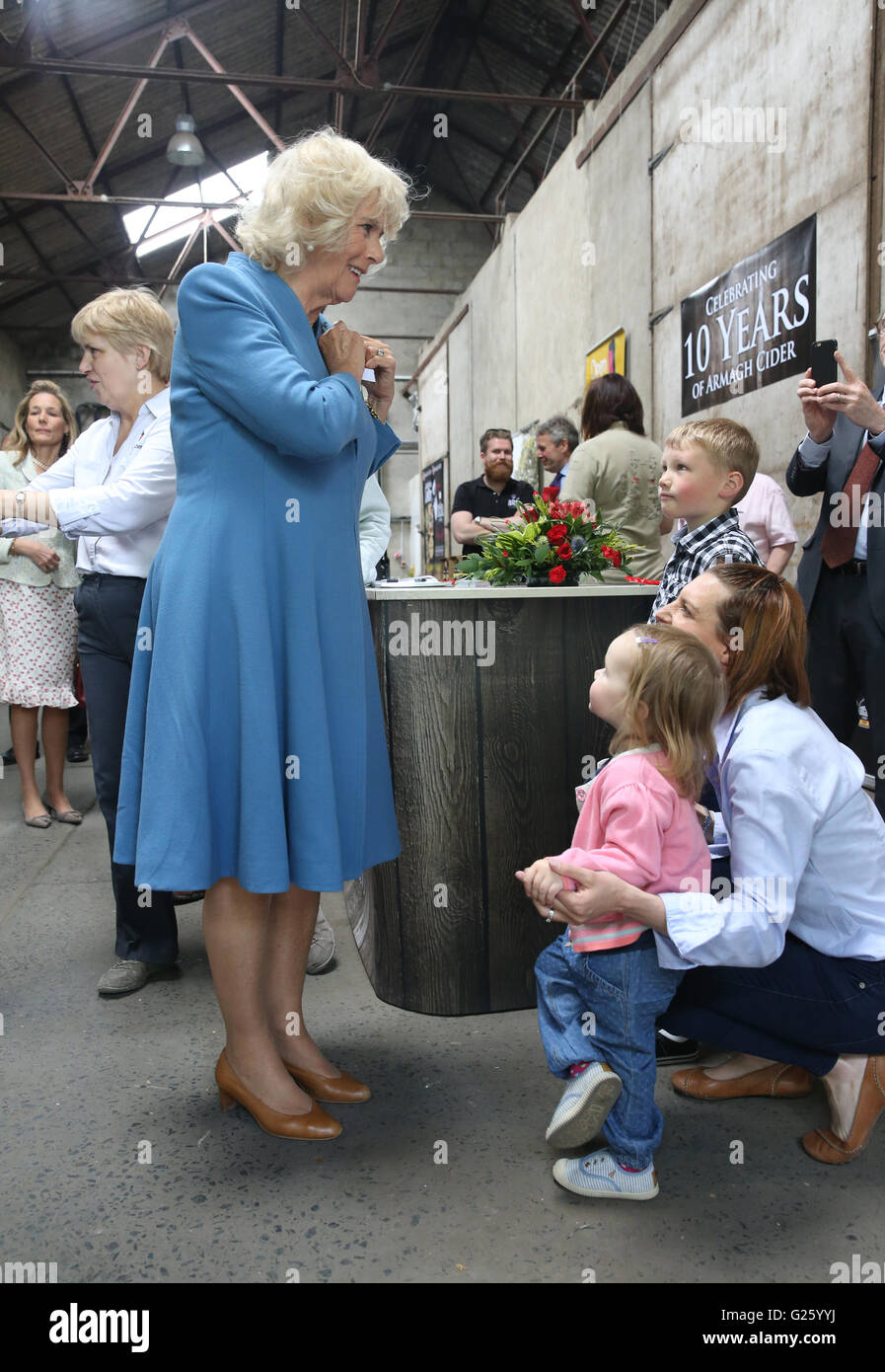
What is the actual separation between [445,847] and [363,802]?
0.49 metres

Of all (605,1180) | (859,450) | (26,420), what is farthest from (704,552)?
(26,420)

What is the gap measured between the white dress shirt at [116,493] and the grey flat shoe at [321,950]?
101cm

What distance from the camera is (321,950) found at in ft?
8.09

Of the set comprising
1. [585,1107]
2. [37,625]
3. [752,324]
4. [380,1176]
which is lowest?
[380,1176]

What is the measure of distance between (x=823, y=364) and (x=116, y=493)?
1713 mm

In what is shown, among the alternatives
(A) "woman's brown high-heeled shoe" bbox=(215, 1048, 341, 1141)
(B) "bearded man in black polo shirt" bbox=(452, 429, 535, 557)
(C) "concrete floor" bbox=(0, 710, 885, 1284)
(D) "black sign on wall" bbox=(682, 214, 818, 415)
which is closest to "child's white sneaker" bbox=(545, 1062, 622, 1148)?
(C) "concrete floor" bbox=(0, 710, 885, 1284)

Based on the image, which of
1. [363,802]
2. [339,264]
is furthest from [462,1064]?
[339,264]

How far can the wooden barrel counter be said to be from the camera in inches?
80.9

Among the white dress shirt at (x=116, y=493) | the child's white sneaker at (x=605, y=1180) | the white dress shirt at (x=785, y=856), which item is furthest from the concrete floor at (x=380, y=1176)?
the white dress shirt at (x=116, y=493)

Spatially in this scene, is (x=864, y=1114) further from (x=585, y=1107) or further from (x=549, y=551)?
(x=549, y=551)

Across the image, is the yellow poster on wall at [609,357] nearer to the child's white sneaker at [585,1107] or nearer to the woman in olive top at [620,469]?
the woman in olive top at [620,469]

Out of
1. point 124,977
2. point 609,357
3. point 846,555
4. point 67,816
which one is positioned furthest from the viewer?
point 609,357

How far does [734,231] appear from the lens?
14.9 ft
